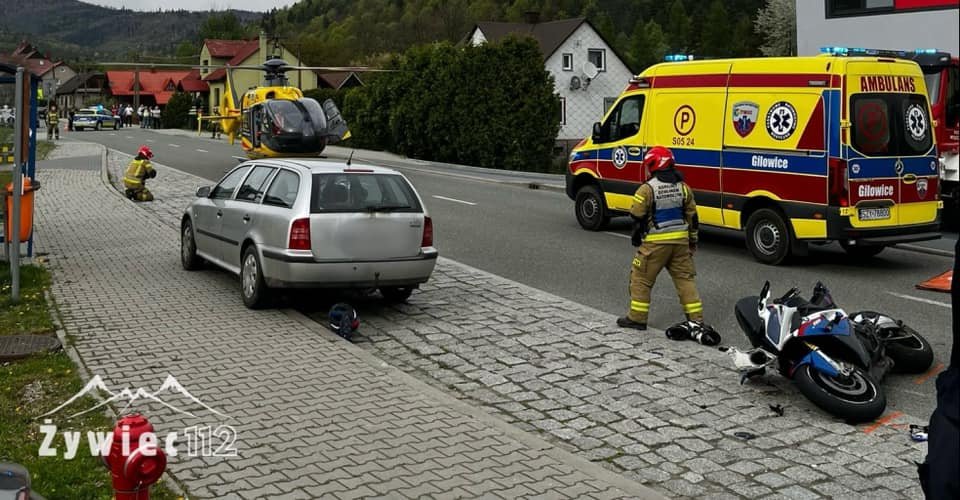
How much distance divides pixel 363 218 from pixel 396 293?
130cm

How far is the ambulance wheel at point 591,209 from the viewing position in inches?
640

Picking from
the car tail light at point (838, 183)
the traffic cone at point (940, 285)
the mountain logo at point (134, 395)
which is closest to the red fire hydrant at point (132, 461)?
the mountain logo at point (134, 395)

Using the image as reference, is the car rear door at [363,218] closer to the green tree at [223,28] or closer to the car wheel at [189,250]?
the car wheel at [189,250]

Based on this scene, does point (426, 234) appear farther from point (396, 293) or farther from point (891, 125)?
point (891, 125)

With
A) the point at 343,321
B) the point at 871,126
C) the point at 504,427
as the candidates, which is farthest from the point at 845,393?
the point at 871,126

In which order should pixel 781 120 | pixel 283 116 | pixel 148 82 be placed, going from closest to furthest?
pixel 781 120 → pixel 283 116 → pixel 148 82

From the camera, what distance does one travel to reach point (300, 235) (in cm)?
939

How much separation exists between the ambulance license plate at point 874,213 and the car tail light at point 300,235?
285 inches

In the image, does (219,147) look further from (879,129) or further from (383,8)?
(383,8)

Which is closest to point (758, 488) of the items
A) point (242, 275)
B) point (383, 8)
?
point (242, 275)

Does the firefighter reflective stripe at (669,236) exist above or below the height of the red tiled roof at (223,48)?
below

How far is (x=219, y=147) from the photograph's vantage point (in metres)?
44.4

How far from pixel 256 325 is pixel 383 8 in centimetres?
12018

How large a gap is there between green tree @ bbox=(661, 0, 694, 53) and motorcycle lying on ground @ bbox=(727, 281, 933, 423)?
94.7 m
